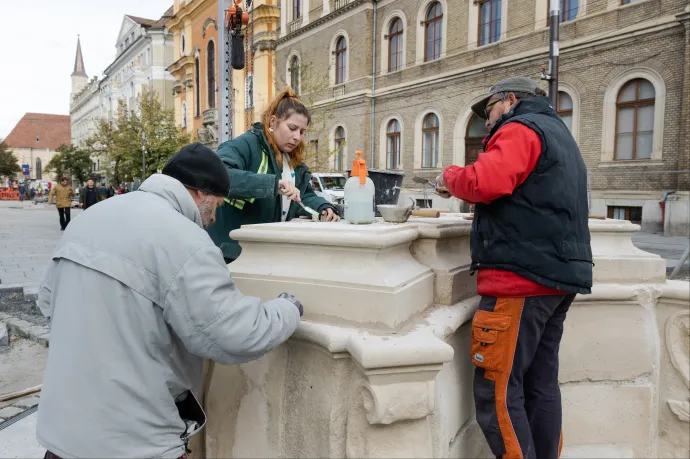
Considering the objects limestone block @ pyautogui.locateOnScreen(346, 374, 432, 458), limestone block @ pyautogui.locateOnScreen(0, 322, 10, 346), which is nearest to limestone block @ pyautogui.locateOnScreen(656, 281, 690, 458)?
limestone block @ pyautogui.locateOnScreen(346, 374, 432, 458)

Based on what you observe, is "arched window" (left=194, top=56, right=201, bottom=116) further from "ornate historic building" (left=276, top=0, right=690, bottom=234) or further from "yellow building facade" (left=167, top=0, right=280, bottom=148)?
"ornate historic building" (left=276, top=0, right=690, bottom=234)

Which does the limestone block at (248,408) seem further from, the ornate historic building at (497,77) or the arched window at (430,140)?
the arched window at (430,140)

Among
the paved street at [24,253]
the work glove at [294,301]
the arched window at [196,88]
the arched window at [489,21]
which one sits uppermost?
the arched window at [196,88]

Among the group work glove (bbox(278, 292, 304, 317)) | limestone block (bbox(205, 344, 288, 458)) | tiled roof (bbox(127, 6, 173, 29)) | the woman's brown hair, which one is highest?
tiled roof (bbox(127, 6, 173, 29))

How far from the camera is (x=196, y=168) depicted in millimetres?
1645

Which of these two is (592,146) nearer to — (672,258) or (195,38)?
(672,258)

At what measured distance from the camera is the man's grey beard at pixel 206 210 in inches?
67.4

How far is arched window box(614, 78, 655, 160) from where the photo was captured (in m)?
13.5

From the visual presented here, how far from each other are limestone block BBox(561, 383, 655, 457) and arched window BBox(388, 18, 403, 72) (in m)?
19.8

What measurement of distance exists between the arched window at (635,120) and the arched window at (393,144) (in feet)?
29.4

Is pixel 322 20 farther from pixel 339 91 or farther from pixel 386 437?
pixel 386 437

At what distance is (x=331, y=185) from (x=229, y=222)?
50.0 ft

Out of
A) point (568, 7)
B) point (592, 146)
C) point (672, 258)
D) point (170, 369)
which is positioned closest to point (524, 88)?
point (170, 369)

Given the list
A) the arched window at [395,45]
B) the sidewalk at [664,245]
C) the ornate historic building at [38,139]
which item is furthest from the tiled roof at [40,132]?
the sidewalk at [664,245]
